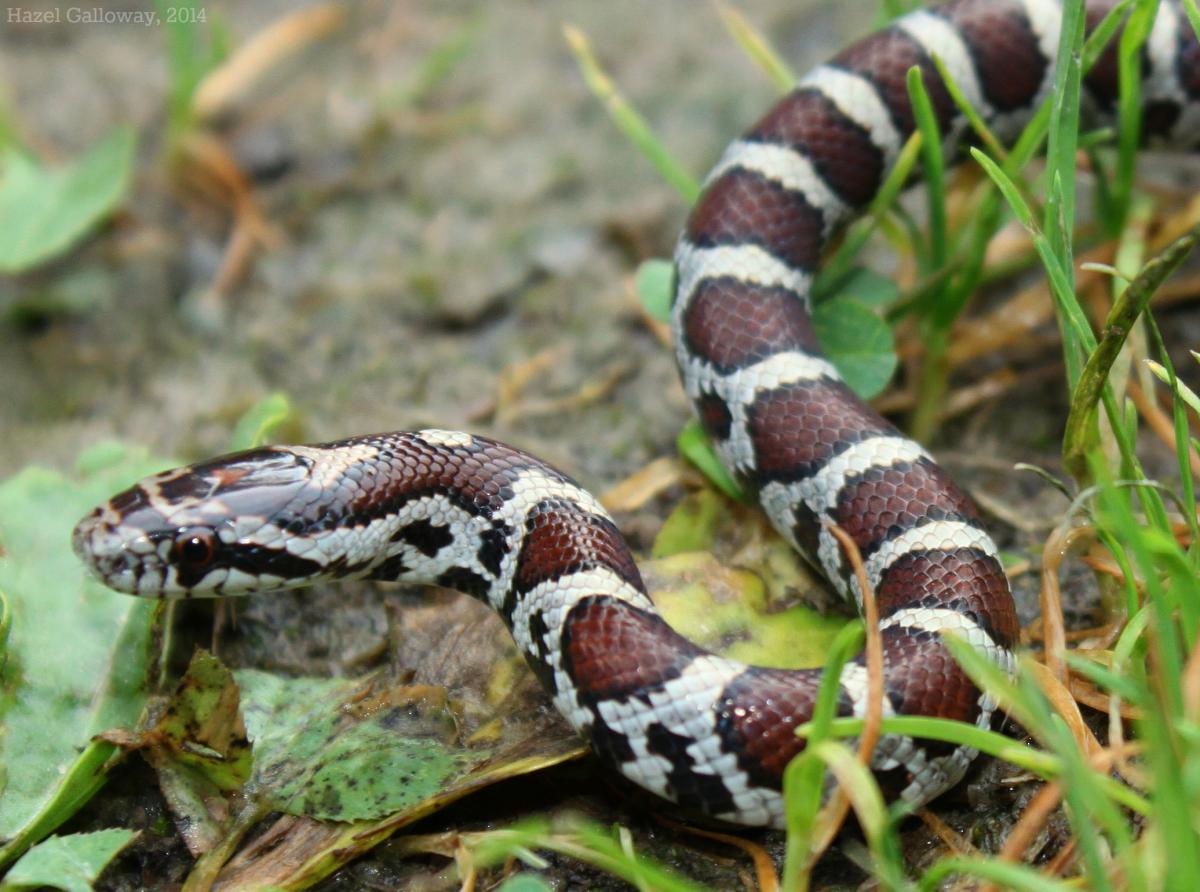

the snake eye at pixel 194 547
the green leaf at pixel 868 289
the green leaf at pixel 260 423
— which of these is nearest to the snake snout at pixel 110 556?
the snake eye at pixel 194 547

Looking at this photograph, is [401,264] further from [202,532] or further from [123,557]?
[123,557]

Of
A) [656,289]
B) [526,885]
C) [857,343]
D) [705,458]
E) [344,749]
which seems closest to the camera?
[526,885]

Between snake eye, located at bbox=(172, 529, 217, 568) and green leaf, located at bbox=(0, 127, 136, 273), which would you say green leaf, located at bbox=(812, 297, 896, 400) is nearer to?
snake eye, located at bbox=(172, 529, 217, 568)

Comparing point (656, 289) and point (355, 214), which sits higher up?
point (355, 214)

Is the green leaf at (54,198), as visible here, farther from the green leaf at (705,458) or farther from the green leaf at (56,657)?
the green leaf at (705,458)

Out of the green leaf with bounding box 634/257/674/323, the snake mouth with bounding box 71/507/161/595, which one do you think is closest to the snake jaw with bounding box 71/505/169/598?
the snake mouth with bounding box 71/507/161/595

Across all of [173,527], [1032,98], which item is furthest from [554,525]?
[1032,98]

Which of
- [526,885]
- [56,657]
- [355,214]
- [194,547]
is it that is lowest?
[526,885]

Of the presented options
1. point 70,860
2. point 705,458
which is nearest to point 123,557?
point 70,860
